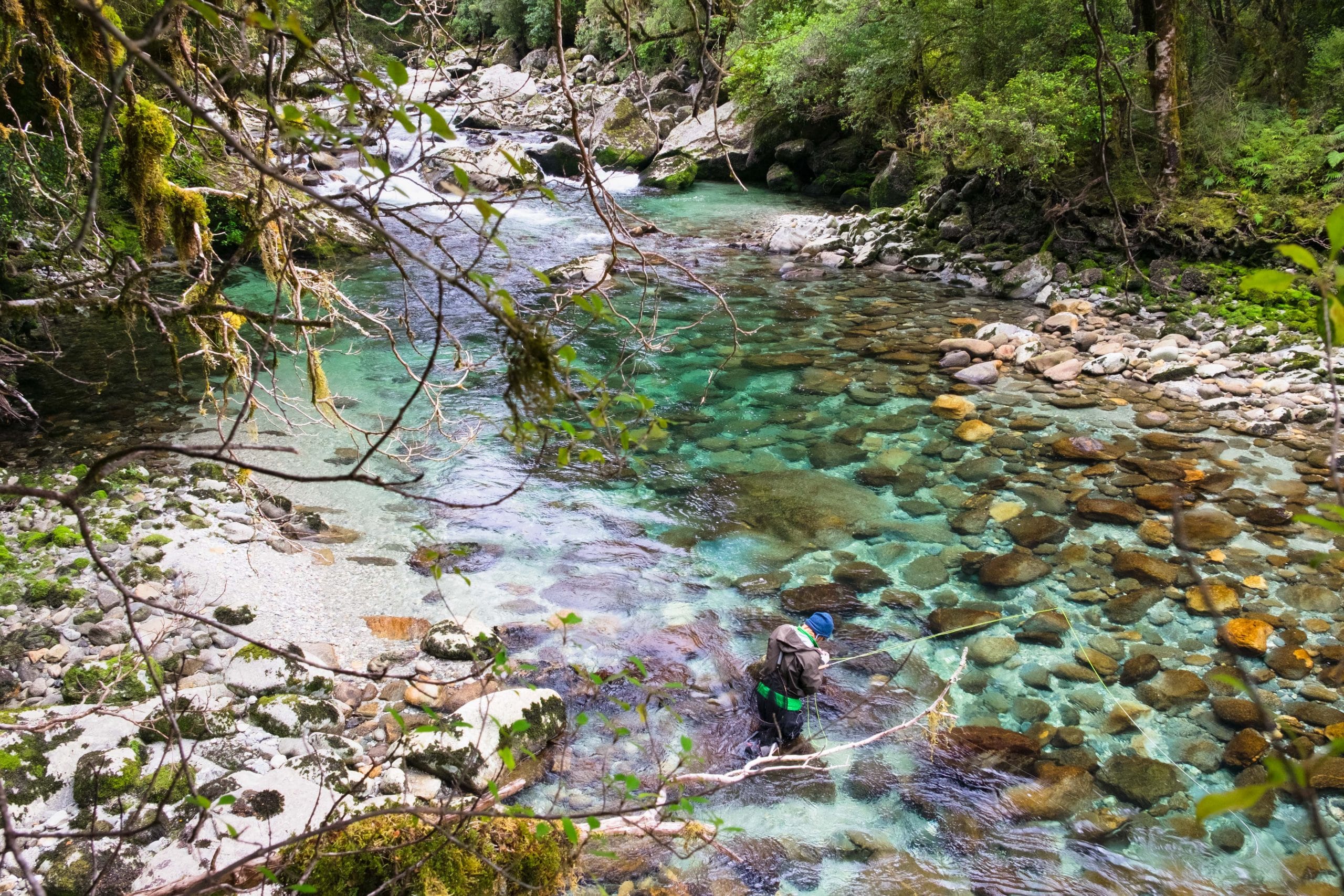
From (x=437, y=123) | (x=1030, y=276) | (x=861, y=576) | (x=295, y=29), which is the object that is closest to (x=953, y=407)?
(x=861, y=576)

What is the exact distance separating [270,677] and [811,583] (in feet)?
12.8

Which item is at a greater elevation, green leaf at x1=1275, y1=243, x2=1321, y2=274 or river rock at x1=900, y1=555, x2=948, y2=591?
green leaf at x1=1275, y1=243, x2=1321, y2=274

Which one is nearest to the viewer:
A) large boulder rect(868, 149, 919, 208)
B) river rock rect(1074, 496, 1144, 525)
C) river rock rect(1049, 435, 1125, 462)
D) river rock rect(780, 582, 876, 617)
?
river rock rect(780, 582, 876, 617)

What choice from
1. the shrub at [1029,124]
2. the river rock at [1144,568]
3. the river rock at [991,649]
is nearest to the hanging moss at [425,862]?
the river rock at [991,649]

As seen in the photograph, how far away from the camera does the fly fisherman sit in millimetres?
4668

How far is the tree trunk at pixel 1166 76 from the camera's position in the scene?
10422 mm

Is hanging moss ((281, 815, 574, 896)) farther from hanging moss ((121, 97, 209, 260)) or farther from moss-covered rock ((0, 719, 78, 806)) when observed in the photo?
hanging moss ((121, 97, 209, 260))

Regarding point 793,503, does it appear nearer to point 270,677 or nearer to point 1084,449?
point 1084,449

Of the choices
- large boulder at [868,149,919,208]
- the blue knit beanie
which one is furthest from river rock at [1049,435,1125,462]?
large boulder at [868,149,919,208]

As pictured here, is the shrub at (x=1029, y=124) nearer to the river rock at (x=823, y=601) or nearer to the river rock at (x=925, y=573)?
the river rock at (x=925, y=573)

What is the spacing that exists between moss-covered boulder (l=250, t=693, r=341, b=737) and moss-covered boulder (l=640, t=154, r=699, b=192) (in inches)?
747

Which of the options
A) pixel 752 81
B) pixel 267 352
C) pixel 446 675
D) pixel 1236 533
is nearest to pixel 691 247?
pixel 752 81

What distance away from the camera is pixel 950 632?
19.0 feet

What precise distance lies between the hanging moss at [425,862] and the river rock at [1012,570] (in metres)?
4.35
